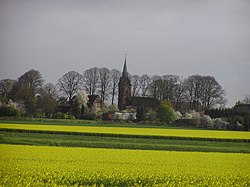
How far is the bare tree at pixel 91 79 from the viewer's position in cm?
7188

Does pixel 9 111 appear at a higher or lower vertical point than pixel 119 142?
higher

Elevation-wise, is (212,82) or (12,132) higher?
(212,82)

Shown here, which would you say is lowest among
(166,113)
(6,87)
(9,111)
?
(9,111)

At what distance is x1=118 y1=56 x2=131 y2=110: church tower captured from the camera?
80500 mm

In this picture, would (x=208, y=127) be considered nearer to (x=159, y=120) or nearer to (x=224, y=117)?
(x=224, y=117)

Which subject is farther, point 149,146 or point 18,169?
point 149,146

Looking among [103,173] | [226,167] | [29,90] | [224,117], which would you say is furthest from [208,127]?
[103,173]

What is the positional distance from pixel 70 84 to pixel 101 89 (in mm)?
7202

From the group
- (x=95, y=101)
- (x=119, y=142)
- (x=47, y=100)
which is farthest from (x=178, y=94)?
(x=119, y=142)

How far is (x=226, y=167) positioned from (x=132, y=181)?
6.41 m

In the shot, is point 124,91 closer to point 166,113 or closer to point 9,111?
point 166,113

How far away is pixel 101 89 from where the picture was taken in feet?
248

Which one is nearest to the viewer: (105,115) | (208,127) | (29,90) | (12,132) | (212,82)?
(12,132)

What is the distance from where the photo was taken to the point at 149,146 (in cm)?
3047
